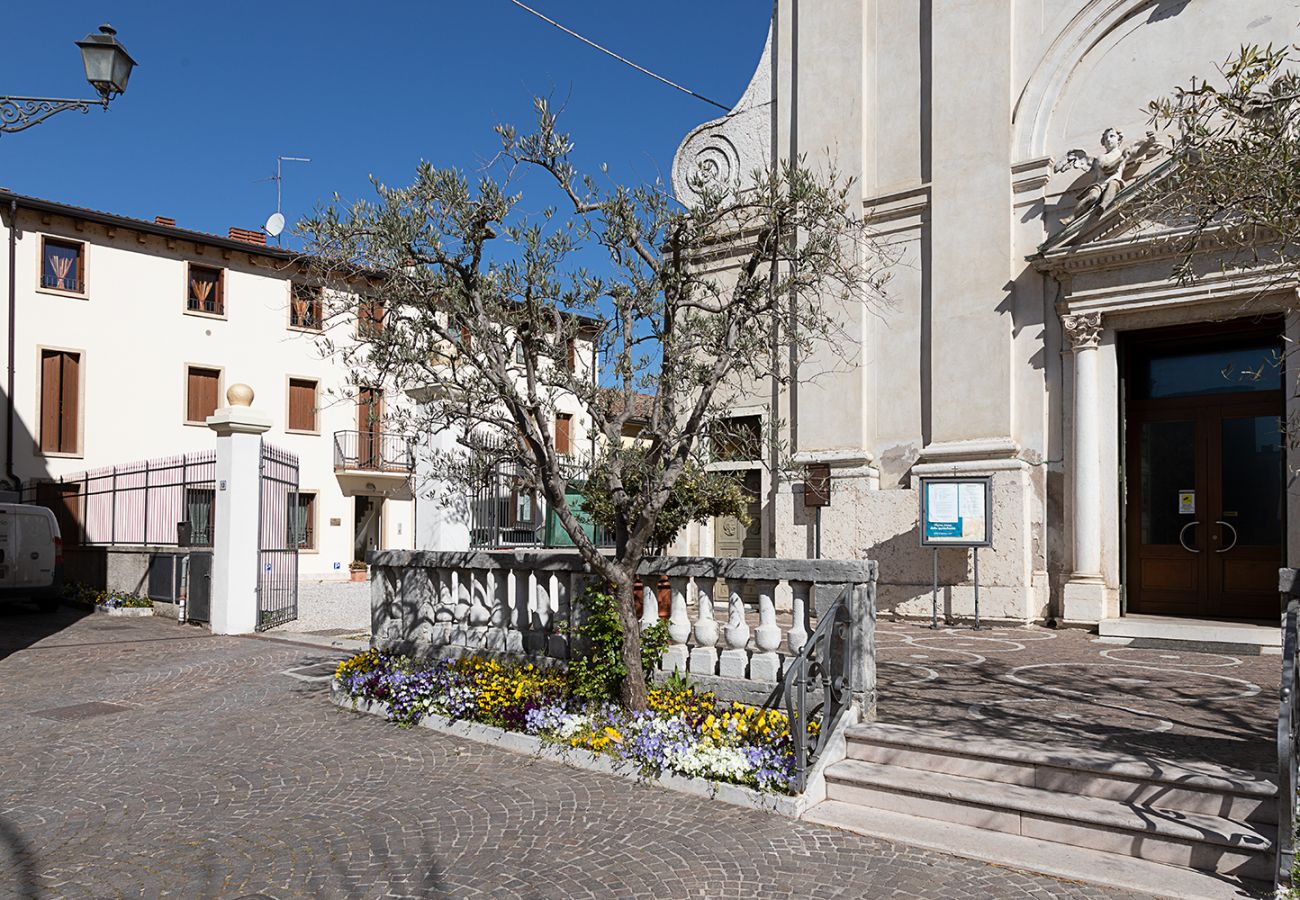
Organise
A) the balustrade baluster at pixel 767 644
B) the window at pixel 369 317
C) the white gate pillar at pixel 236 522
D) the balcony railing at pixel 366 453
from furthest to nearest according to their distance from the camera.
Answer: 1. the balcony railing at pixel 366 453
2. the white gate pillar at pixel 236 522
3. the window at pixel 369 317
4. the balustrade baluster at pixel 767 644

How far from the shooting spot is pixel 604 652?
677 cm

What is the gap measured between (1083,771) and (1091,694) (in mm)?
2473

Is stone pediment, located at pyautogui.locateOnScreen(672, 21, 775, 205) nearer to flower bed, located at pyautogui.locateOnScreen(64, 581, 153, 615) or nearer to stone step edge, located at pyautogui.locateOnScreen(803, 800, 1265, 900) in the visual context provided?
flower bed, located at pyautogui.locateOnScreen(64, 581, 153, 615)

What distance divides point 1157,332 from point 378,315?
935 cm

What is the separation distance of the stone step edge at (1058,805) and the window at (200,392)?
2318cm

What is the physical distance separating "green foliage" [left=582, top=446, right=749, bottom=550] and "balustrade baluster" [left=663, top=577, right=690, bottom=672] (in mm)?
651

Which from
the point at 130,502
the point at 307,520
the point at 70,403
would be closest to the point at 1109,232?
the point at 130,502

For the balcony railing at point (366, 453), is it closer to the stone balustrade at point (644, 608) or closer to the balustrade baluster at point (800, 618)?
Result: the stone balustrade at point (644, 608)

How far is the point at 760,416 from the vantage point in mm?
13891

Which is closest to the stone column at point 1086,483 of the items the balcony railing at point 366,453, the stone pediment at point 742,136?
the stone pediment at point 742,136

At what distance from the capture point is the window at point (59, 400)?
22188mm

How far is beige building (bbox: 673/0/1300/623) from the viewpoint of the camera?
11188 millimetres

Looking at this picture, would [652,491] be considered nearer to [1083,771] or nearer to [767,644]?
[767,644]

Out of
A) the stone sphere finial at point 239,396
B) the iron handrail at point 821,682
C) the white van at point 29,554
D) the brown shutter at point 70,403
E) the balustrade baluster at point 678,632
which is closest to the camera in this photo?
the iron handrail at point 821,682
